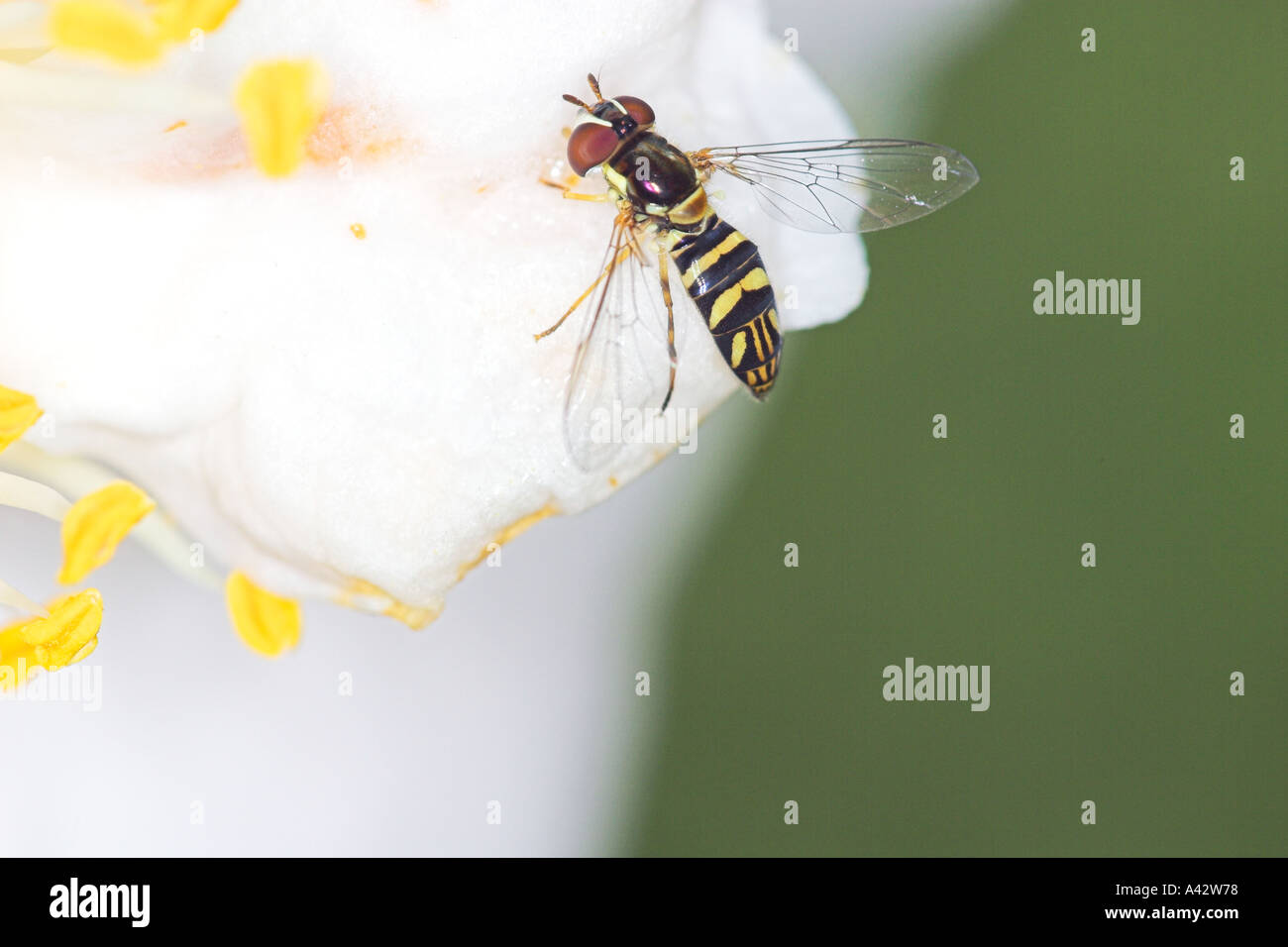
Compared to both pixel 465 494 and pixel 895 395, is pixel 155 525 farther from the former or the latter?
pixel 895 395

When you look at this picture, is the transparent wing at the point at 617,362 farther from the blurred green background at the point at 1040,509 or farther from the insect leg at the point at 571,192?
the blurred green background at the point at 1040,509

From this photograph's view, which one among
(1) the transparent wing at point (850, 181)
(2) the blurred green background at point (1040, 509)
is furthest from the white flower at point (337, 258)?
(2) the blurred green background at point (1040, 509)

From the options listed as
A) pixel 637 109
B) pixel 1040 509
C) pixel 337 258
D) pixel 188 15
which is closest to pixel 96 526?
pixel 337 258

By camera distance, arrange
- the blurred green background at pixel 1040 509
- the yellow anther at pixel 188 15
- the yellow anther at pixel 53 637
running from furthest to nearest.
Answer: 1. the blurred green background at pixel 1040 509
2. the yellow anther at pixel 53 637
3. the yellow anther at pixel 188 15

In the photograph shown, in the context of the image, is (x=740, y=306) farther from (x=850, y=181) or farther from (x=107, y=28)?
(x=107, y=28)

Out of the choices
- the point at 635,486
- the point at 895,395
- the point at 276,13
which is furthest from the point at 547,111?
the point at 895,395
